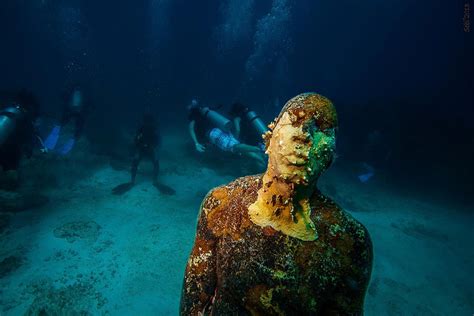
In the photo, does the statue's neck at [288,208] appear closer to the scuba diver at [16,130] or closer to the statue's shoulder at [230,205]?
the statue's shoulder at [230,205]

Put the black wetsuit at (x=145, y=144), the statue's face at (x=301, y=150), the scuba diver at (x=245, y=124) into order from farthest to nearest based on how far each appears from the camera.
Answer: the scuba diver at (x=245, y=124), the black wetsuit at (x=145, y=144), the statue's face at (x=301, y=150)

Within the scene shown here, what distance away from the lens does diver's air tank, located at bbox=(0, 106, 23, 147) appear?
720 cm

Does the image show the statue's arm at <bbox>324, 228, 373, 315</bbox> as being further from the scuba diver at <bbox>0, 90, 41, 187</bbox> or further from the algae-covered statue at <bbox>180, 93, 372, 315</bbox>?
the scuba diver at <bbox>0, 90, 41, 187</bbox>

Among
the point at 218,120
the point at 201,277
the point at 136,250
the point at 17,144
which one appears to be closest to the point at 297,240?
the point at 201,277

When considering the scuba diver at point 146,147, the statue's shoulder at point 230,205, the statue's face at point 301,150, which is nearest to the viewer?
the statue's face at point 301,150

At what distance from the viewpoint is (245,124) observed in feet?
33.9

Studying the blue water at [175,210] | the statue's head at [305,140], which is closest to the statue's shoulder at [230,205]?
the statue's head at [305,140]

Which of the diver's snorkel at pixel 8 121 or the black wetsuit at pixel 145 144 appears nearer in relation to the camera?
the diver's snorkel at pixel 8 121

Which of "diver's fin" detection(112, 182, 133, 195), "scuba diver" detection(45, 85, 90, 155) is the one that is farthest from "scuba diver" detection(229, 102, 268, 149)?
"scuba diver" detection(45, 85, 90, 155)

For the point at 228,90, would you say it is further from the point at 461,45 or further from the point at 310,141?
the point at 310,141

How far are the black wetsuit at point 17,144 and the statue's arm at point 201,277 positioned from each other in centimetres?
787

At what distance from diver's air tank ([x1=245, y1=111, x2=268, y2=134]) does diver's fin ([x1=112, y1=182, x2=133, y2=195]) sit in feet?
14.8

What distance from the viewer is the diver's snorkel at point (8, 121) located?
720cm

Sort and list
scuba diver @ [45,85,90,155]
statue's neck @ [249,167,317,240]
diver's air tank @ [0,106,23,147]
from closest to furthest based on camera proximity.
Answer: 1. statue's neck @ [249,167,317,240]
2. diver's air tank @ [0,106,23,147]
3. scuba diver @ [45,85,90,155]
